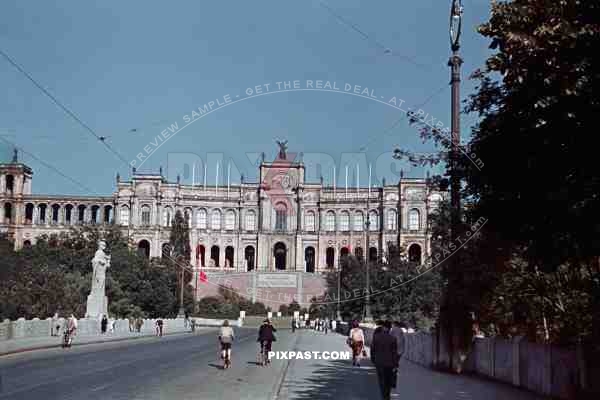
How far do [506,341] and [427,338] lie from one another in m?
5.79

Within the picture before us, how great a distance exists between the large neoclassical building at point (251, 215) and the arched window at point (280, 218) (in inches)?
5.2

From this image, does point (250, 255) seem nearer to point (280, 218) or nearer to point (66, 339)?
point (280, 218)

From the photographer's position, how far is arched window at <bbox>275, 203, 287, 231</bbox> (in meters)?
102

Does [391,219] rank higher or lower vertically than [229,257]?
higher

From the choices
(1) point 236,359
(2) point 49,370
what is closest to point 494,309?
(1) point 236,359

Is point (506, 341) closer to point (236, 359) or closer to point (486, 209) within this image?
point (486, 209)

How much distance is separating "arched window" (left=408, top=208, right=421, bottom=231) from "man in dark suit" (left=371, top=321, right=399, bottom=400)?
84.9m

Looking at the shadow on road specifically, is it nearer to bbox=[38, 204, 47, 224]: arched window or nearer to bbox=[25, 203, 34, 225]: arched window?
bbox=[38, 204, 47, 224]: arched window

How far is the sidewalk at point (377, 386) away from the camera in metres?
14.7

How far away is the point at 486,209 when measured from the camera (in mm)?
12469

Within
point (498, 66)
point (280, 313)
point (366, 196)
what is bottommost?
point (280, 313)

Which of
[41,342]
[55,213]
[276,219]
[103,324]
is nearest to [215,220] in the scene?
[276,219]

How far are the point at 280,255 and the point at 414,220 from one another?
18499 mm

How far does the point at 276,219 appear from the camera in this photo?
101938 millimetres
